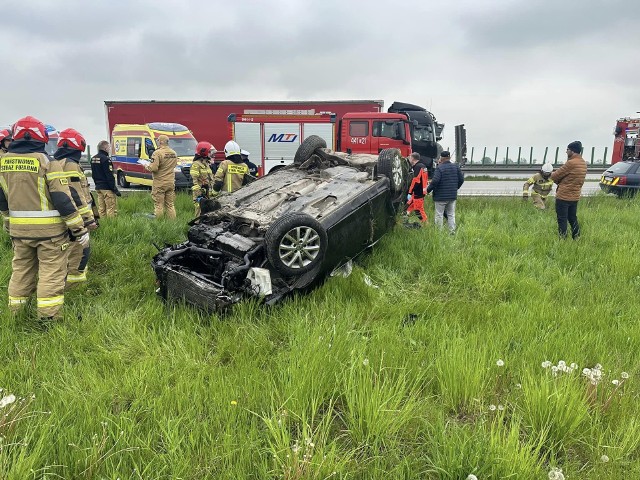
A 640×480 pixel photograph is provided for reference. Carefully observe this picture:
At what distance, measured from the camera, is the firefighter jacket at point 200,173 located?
700 cm

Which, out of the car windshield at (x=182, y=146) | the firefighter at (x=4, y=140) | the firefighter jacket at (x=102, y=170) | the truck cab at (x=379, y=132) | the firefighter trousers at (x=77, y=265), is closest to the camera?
the firefighter trousers at (x=77, y=265)

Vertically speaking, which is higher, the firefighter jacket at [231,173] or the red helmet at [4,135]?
the red helmet at [4,135]

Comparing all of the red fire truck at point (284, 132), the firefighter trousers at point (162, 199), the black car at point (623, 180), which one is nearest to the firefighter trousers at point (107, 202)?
the firefighter trousers at point (162, 199)

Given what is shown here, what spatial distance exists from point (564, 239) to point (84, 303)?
238 inches

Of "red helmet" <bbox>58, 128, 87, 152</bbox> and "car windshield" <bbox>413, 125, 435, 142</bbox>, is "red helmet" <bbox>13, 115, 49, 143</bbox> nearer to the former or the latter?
"red helmet" <bbox>58, 128, 87, 152</bbox>

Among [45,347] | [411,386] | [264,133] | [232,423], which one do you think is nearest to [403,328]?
[411,386]

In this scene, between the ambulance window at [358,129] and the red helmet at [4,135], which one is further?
the ambulance window at [358,129]

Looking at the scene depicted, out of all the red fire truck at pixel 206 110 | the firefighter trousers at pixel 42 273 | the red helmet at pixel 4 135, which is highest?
the red fire truck at pixel 206 110

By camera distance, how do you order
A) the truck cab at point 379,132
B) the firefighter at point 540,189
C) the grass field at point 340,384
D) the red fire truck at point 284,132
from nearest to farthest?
the grass field at point 340,384 → the firefighter at point 540,189 → the truck cab at point 379,132 → the red fire truck at point 284,132

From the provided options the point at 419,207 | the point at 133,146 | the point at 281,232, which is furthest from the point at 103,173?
the point at 133,146

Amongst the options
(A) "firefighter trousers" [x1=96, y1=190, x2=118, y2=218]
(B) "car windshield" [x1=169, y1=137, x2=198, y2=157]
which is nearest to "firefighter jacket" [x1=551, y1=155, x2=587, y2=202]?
(A) "firefighter trousers" [x1=96, y1=190, x2=118, y2=218]

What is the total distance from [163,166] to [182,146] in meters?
5.77

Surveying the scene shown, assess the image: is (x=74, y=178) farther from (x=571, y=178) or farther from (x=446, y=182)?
(x=571, y=178)

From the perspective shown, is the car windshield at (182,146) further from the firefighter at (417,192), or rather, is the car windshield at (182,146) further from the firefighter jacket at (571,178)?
the firefighter jacket at (571,178)
